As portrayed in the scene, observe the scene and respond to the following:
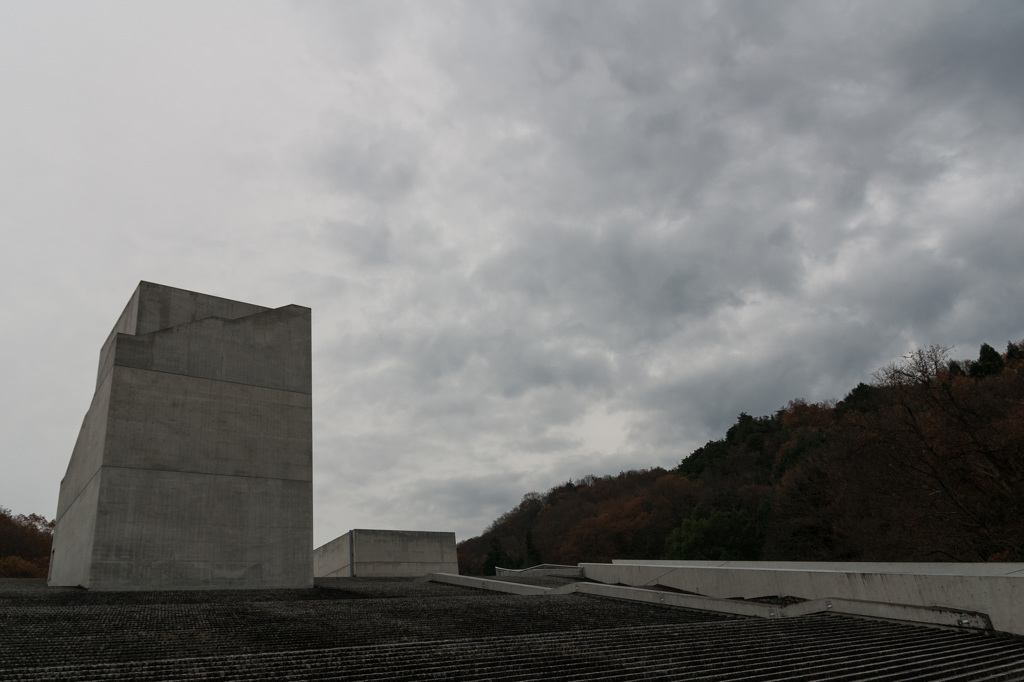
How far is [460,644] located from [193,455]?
38.3ft

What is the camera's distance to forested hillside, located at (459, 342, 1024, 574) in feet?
52.5

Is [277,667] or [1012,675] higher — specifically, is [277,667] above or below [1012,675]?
above

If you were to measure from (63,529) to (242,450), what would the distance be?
6.53 m

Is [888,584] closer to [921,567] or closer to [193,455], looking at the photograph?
[921,567]

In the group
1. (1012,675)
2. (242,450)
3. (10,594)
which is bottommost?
(1012,675)

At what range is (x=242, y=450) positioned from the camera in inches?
674

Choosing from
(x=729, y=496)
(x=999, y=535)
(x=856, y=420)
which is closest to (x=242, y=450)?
(x=999, y=535)

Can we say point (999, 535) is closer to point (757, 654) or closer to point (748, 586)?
point (748, 586)

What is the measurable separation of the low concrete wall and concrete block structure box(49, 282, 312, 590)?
10132 mm

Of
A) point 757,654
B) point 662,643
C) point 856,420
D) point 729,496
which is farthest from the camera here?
point 729,496

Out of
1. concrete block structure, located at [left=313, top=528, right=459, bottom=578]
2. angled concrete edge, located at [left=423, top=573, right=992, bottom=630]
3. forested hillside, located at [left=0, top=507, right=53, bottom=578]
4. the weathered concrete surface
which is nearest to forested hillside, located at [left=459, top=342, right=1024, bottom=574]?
the weathered concrete surface

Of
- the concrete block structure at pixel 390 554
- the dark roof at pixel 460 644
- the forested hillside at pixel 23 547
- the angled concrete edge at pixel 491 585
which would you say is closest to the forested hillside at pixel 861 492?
the dark roof at pixel 460 644

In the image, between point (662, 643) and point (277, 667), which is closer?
point (277, 667)

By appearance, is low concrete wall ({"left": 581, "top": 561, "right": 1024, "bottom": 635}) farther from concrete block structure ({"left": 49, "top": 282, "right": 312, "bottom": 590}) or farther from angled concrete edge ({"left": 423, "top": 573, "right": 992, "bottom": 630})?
concrete block structure ({"left": 49, "top": 282, "right": 312, "bottom": 590})
